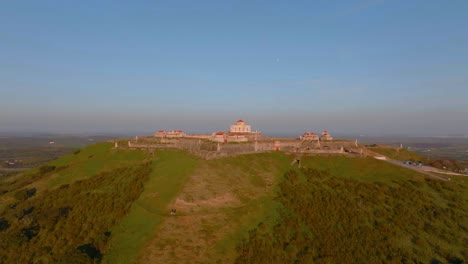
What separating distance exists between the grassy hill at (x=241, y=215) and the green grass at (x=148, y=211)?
0.15 m

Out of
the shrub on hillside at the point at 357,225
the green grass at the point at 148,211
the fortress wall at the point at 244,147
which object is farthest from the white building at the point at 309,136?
the green grass at the point at 148,211

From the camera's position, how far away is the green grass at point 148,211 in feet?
89.9

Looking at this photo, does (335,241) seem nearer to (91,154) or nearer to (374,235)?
(374,235)

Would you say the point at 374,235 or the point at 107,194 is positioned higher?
the point at 107,194

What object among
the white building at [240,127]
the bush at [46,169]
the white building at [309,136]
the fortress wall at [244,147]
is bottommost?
the bush at [46,169]

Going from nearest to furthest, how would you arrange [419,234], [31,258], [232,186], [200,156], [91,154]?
[31,258], [419,234], [232,186], [200,156], [91,154]

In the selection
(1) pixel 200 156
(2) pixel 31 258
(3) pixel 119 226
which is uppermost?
(1) pixel 200 156

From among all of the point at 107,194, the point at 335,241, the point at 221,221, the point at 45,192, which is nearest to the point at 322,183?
the point at 335,241

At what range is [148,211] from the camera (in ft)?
110

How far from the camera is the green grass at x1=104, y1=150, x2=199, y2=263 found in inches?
1078

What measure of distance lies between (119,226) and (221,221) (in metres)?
10.7

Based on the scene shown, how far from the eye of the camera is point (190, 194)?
35312 mm

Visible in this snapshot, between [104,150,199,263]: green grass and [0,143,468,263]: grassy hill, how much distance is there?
0.49 ft

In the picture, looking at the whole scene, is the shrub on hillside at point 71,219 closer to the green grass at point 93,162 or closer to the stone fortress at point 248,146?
the green grass at point 93,162
